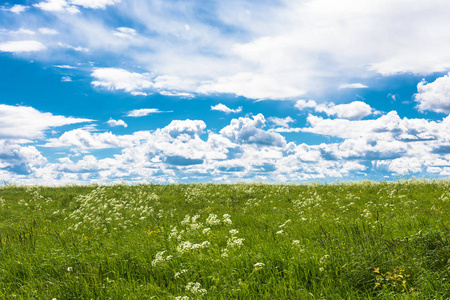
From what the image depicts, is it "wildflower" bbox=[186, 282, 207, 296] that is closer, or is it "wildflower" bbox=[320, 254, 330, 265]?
"wildflower" bbox=[186, 282, 207, 296]

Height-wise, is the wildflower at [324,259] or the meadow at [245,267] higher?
the wildflower at [324,259]

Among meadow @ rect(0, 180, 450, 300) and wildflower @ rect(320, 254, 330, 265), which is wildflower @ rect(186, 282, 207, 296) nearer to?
meadow @ rect(0, 180, 450, 300)

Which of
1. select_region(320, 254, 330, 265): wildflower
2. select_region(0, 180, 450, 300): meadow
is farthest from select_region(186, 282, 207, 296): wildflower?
select_region(320, 254, 330, 265): wildflower

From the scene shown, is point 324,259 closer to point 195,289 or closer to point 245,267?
point 245,267

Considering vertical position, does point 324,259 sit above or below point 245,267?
above

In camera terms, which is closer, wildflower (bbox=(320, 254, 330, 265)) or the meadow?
the meadow

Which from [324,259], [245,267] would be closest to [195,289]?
[245,267]

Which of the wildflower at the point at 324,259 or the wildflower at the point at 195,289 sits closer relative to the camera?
the wildflower at the point at 195,289

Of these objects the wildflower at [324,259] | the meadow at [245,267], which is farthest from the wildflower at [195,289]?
the wildflower at [324,259]

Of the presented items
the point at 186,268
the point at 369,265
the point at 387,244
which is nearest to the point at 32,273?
Answer: the point at 186,268

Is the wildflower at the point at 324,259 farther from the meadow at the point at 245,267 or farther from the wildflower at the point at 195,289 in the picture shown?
the wildflower at the point at 195,289

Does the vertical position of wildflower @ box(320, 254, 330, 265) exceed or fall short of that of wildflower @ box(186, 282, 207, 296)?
it exceeds it

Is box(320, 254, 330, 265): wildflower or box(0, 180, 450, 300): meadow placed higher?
box(320, 254, 330, 265): wildflower

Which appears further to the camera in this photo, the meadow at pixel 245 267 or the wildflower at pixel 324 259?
the wildflower at pixel 324 259
